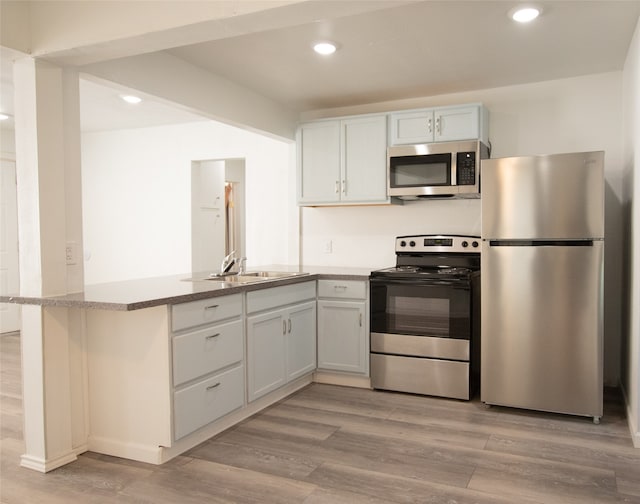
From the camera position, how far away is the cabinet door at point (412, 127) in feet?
13.3

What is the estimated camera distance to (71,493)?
7.76ft

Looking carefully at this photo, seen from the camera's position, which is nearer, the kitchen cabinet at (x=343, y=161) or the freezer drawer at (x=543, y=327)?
the freezer drawer at (x=543, y=327)

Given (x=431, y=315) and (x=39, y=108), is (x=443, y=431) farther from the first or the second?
(x=39, y=108)

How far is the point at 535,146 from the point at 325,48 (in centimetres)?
187

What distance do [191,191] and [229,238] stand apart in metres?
1.72

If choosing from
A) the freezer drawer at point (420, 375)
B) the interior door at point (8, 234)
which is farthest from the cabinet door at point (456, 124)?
the interior door at point (8, 234)

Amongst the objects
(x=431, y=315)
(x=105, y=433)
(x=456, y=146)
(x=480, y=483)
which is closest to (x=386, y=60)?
(x=456, y=146)

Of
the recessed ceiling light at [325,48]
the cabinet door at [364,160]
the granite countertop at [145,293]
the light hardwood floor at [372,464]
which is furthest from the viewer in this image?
the cabinet door at [364,160]

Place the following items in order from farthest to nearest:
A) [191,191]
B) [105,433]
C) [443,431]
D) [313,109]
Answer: [191,191] → [313,109] → [443,431] → [105,433]

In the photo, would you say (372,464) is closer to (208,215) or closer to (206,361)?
(206,361)

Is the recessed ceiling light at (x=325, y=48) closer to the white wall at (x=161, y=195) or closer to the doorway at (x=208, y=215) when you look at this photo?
the white wall at (x=161, y=195)

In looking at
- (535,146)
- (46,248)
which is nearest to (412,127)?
(535,146)

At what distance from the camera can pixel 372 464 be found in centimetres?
265

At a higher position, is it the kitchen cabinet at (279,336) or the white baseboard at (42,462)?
the kitchen cabinet at (279,336)
